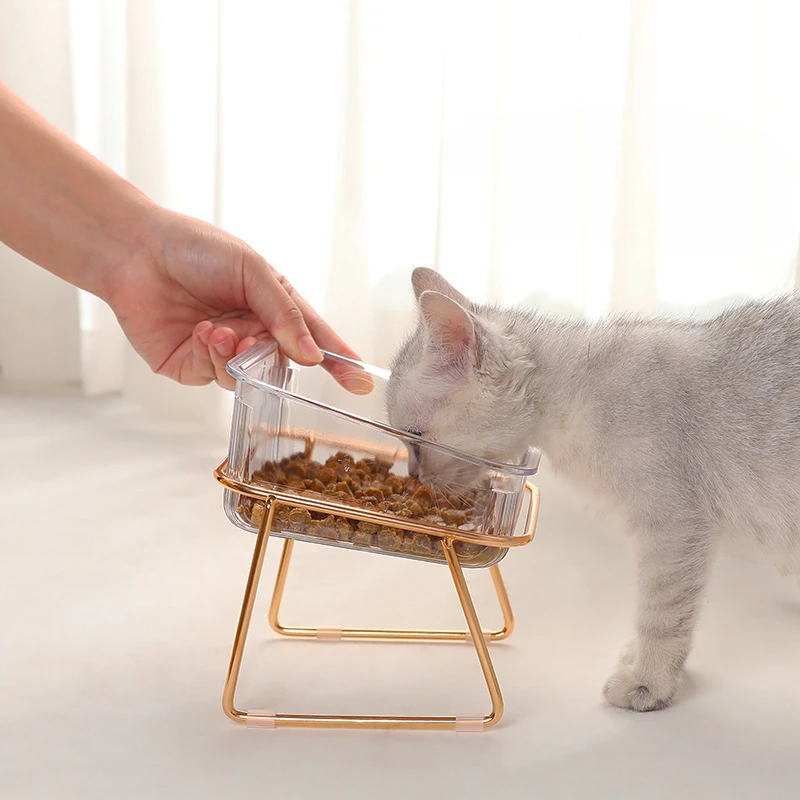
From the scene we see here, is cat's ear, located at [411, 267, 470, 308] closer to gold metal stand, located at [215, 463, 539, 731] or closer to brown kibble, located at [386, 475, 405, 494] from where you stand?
brown kibble, located at [386, 475, 405, 494]

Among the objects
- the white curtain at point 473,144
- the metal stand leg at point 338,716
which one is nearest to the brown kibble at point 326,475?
the metal stand leg at point 338,716

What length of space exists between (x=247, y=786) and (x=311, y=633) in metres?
0.46

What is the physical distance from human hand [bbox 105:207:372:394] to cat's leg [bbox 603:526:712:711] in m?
0.62

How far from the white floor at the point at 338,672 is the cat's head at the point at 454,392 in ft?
1.25

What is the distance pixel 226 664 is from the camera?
1638mm

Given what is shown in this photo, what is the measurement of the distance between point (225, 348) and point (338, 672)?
592mm

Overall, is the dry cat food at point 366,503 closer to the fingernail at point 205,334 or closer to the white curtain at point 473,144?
the fingernail at point 205,334

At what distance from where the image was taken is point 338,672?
5.32 feet

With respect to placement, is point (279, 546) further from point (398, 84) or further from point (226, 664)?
point (398, 84)

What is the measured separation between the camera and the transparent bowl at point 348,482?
56.3 inches

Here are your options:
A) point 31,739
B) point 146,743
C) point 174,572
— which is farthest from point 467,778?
point 174,572

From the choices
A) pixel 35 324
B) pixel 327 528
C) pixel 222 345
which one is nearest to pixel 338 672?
pixel 327 528

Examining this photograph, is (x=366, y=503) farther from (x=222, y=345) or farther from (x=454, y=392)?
(x=222, y=345)

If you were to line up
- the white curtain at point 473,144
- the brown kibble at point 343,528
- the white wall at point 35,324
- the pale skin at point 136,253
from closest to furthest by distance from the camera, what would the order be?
the brown kibble at point 343,528, the pale skin at point 136,253, the white curtain at point 473,144, the white wall at point 35,324
